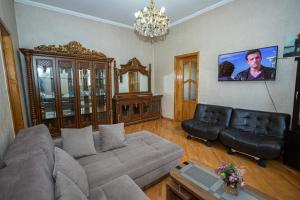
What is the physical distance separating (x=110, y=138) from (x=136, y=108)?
2.49 metres

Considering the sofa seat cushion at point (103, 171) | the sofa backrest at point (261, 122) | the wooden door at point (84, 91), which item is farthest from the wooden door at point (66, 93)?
the sofa backrest at point (261, 122)

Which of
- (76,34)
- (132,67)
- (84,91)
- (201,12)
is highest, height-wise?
(201,12)

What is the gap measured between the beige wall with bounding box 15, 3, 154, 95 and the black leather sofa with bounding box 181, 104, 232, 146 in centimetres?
271

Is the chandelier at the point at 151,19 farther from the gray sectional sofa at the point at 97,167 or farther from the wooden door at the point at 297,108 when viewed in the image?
the wooden door at the point at 297,108

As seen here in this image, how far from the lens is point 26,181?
0.81m

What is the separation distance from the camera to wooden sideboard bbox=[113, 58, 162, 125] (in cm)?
425

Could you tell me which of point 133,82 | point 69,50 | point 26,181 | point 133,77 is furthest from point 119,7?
point 26,181

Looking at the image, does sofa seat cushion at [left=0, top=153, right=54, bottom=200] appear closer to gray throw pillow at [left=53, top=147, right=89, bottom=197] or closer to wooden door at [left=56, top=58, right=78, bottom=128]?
gray throw pillow at [left=53, top=147, right=89, bottom=197]

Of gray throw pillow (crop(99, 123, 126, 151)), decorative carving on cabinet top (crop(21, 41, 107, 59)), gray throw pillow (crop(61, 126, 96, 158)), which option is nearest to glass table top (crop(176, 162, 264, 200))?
gray throw pillow (crop(99, 123, 126, 151))

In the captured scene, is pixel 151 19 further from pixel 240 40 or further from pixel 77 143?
pixel 77 143

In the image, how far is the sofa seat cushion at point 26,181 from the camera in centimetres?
72

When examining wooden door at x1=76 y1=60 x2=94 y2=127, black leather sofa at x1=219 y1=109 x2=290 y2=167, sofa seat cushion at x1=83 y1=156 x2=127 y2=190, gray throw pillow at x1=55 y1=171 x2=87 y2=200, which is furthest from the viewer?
wooden door at x1=76 y1=60 x2=94 y2=127

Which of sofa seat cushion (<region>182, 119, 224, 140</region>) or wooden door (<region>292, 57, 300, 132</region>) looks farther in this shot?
sofa seat cushion (<region>182, 119, 224, 140</region>)

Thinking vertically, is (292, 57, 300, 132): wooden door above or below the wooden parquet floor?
above
